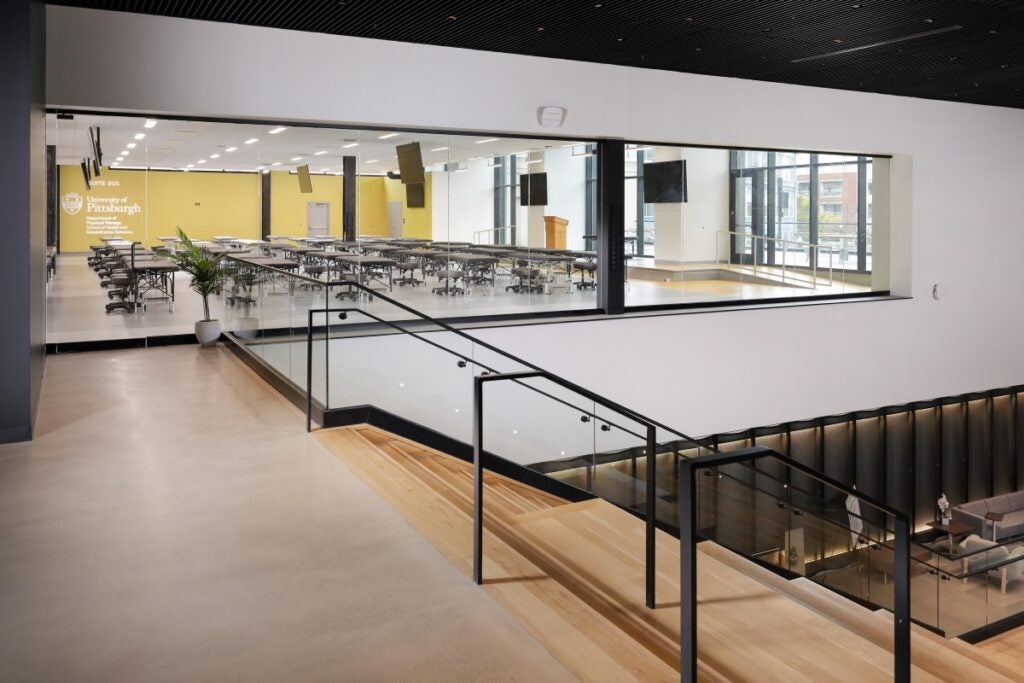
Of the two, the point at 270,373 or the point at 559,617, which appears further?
the point at 270,373

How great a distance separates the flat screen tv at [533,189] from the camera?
10.4 m

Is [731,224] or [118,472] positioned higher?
[731,224]

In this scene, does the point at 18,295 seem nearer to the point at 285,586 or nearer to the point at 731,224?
the point at 285,586

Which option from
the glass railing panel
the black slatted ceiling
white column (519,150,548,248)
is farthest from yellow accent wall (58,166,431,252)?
the glass railing panel

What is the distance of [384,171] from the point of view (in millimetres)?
9555

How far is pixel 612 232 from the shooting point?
35.7ft

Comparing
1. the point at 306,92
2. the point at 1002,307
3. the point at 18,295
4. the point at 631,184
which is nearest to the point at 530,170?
the point at 631,184

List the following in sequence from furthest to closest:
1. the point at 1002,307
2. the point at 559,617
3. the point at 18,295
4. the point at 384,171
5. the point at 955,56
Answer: the point at 1002,307, the point at 955,56, the point at 384,171, the point at 18,295, the point at 559,617

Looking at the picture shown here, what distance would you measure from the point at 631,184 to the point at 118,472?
23.8 feet

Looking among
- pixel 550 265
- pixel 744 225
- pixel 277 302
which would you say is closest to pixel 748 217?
pixel 744 225

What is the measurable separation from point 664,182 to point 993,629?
6510mm

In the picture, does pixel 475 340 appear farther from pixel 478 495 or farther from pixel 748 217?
pixel 748 217

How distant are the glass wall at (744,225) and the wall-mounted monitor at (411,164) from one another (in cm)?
271

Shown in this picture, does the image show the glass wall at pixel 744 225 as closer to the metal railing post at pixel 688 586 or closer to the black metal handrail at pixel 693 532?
the black metal handrail at pixel 693 532
